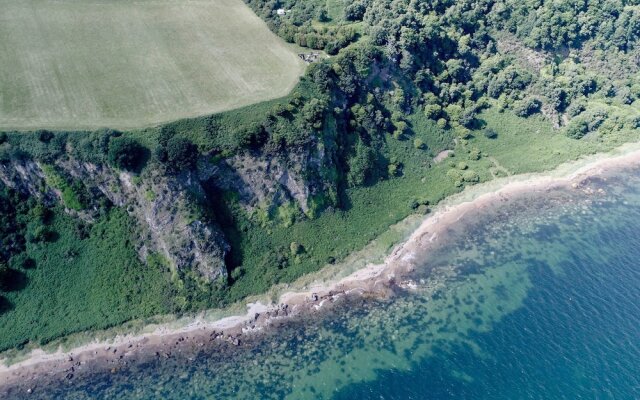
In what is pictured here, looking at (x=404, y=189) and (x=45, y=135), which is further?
(x=404, y=189)

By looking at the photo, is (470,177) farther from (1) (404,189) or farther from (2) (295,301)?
(2) (295,301)

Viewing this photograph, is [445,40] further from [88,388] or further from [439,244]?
[88,388]

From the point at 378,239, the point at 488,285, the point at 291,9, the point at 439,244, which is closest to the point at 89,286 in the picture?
the point at 378,239

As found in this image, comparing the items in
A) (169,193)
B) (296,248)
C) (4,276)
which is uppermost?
(169,193)

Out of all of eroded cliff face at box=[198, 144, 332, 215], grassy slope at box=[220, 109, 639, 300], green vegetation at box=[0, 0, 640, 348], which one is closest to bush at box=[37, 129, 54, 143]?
green vegetation at box=[0, 0, 640, 348]

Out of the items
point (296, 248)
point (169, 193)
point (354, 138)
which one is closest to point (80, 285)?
point (169, 193)
